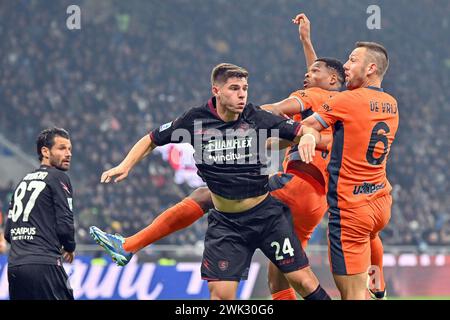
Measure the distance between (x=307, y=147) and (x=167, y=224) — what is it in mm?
2118

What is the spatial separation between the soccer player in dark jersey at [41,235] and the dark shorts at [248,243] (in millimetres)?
1320

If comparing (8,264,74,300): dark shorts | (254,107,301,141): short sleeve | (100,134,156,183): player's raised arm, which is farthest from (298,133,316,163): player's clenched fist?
(8,264,74,300): dark shorts

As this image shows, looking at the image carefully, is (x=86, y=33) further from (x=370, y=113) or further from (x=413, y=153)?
(x=370, y=113)

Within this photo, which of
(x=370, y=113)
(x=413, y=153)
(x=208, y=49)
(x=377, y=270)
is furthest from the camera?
(x=208, y=49)

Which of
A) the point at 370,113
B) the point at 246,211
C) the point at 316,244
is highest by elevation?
the point at 370,113

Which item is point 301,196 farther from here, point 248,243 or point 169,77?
point 169,77

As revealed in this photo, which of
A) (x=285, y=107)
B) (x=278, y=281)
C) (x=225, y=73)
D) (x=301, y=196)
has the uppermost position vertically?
(x=225, y=73)

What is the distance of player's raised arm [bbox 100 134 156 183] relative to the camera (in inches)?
309

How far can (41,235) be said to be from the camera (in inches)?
318

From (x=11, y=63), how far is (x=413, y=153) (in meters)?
12.0

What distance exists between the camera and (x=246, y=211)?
8094mm

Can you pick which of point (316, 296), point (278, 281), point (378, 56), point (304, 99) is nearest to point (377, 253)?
point (278, 281)

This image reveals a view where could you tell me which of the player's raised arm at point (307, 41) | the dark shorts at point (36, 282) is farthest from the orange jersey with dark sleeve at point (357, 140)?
the dark shorts at point (36, 282)
